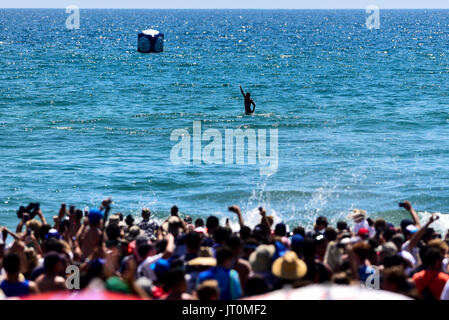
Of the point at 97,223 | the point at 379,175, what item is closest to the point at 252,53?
the point at 379,175

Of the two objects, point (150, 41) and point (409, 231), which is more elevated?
point (150, 41)

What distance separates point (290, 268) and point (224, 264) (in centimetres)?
65

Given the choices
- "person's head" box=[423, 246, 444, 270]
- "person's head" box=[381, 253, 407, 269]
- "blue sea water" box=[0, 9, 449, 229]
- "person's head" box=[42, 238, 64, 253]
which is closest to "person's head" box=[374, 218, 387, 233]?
"person's head" box=[381, 253, 407, 269]

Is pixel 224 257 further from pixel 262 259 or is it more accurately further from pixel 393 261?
pixel 393 261

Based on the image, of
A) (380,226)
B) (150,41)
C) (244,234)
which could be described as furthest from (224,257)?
(150,41)

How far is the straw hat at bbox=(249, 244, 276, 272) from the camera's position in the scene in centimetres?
764

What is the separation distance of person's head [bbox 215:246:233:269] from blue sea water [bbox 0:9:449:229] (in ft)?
33.3

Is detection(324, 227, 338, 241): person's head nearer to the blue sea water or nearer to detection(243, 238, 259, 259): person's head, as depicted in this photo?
detection(243, 238, 259, 259): person's head

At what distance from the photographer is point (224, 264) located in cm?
714

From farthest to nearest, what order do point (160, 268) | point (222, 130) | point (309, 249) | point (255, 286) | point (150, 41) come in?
point (150, 41), point (222, 130), point (160, 268), point (309, 249), point (255, 286)

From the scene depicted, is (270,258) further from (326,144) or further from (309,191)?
(326,144)

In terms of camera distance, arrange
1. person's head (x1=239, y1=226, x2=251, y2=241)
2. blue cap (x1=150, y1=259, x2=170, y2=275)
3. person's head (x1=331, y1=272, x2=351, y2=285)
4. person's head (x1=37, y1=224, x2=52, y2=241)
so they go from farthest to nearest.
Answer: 1. person's head (x1=37, y1=224, x2=52, y2=241)
2. person's head (x1=239, y1=226, x2=251, y2=241)
3. blue cap (x1=150, y1=259, x2=170, y2=275)
4. person's head (x1=331, y1=272, x2=351, y2=285)

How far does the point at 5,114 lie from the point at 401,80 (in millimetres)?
28938

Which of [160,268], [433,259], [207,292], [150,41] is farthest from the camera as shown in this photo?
[150,41]
